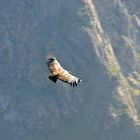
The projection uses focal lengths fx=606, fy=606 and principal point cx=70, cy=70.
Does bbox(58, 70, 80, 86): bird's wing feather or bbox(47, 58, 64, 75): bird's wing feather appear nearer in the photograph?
bbox(47, 58, 64, 75): bird's wing feather

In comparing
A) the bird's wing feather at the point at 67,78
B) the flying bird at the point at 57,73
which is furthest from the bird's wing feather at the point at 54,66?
the bird's wing feather at the point at 67,78

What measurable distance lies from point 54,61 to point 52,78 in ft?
1.85

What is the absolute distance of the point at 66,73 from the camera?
1995 cm

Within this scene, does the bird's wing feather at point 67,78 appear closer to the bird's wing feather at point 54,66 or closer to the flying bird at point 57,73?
the flying bird at point 57,73

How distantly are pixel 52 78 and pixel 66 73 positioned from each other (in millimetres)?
514

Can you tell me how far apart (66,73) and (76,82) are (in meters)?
0.49

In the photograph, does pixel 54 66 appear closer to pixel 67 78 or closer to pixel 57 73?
pixel 57 73

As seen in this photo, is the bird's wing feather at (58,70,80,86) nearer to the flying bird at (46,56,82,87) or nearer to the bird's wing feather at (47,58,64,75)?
the flying bird at (46,56,82,87)

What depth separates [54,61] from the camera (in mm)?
19859

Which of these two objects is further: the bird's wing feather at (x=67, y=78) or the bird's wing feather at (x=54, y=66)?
the bird's wing feather at (x=67, y=78)

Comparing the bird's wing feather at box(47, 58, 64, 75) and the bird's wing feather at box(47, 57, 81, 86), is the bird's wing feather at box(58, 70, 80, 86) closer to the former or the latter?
the bird's wing feather at box(47, 57, 81, 86)

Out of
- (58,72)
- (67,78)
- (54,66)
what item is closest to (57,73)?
(58,72)

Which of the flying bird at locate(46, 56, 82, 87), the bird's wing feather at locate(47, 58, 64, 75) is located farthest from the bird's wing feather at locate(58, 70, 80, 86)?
the bird's wing feather at locate(47, 58, 64, 75)

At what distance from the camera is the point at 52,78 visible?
1978 centimetres
